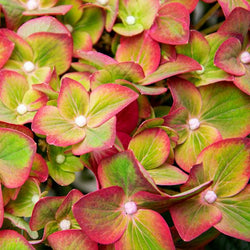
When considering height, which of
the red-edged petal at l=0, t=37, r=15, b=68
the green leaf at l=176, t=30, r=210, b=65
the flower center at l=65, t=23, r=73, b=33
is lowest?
the green leaf at l=176, t=30, r=210, b=65

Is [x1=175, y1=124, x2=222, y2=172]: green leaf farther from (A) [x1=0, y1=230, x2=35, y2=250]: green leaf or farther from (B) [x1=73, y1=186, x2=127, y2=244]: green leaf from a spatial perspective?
(A) [x1=0, y1=230, x2=35, y2=250]: green leaf

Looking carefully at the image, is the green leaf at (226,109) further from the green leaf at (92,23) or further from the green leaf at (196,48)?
the green leaf at (92,23)

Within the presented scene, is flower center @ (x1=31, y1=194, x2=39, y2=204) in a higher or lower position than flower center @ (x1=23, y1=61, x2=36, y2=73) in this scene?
lower

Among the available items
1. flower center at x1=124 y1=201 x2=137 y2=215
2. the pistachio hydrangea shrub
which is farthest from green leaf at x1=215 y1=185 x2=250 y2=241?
flower center at x1=124 y1=201 x2=137 y2=215

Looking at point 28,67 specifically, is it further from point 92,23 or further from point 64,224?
point 64,224

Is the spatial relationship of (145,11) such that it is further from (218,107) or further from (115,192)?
(115,192)

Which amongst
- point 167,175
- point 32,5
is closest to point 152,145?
point 167,175

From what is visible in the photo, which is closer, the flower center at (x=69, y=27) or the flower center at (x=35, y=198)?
the flower center at (x=35, y=198)

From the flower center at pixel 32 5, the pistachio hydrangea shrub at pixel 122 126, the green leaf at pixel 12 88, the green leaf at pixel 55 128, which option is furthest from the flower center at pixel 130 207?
the flower center at pixel 32 5

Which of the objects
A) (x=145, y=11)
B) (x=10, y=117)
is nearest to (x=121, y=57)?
(x=145, y=11)
